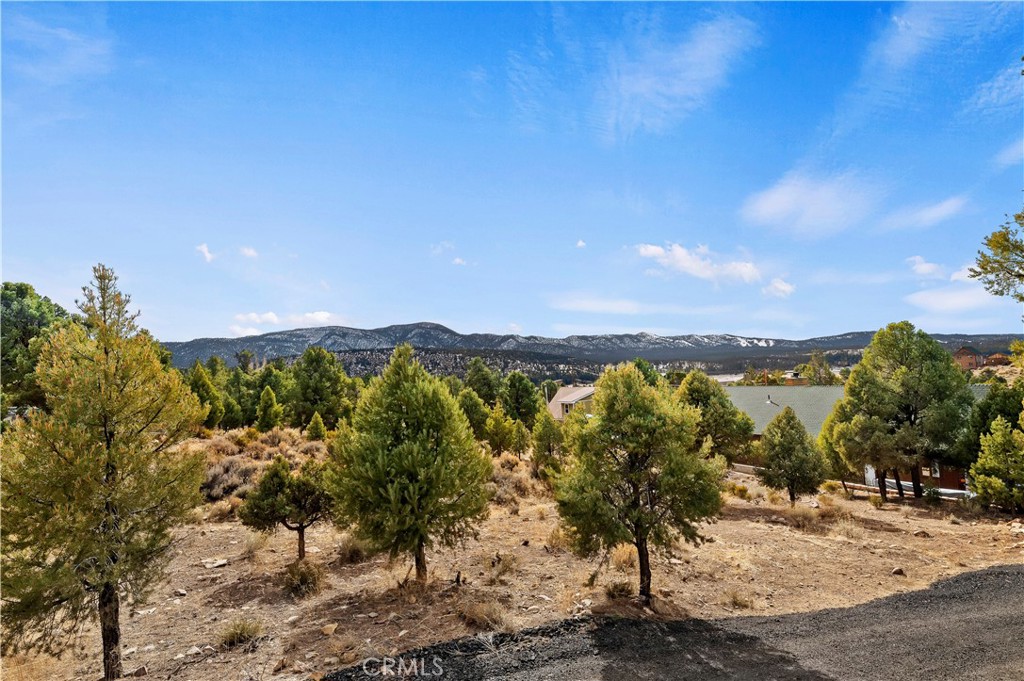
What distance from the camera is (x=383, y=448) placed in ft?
41.6

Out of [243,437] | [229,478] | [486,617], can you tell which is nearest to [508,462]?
[229,478]

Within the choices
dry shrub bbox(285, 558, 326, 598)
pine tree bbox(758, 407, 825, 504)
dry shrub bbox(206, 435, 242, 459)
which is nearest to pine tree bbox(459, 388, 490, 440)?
dry shrub bbox(206, 435, 242, 459)

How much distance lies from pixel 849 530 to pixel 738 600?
10079 millimetres

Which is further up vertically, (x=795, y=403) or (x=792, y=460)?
(x=792, y=460)

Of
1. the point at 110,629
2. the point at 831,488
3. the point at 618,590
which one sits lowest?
the point at 831,488

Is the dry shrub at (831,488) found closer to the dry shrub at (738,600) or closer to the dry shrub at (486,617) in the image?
the dry shrub at (738,600)

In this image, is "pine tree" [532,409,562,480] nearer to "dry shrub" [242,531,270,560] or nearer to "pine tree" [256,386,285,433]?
"dry shrub" [242,531,270,560]

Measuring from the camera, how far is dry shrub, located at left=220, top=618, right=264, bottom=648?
10.0 metres

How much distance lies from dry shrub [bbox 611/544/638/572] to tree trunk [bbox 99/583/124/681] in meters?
12.0

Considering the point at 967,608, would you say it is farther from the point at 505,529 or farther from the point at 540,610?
the point at 505,529

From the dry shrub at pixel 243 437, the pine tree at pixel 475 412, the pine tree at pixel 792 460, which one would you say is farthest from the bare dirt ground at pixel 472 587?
the pine tree at pixel 475 412

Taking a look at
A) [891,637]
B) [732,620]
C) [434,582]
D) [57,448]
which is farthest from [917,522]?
[57,448]

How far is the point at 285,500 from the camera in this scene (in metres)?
14.9

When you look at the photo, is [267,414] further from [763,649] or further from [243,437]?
[763,649]
